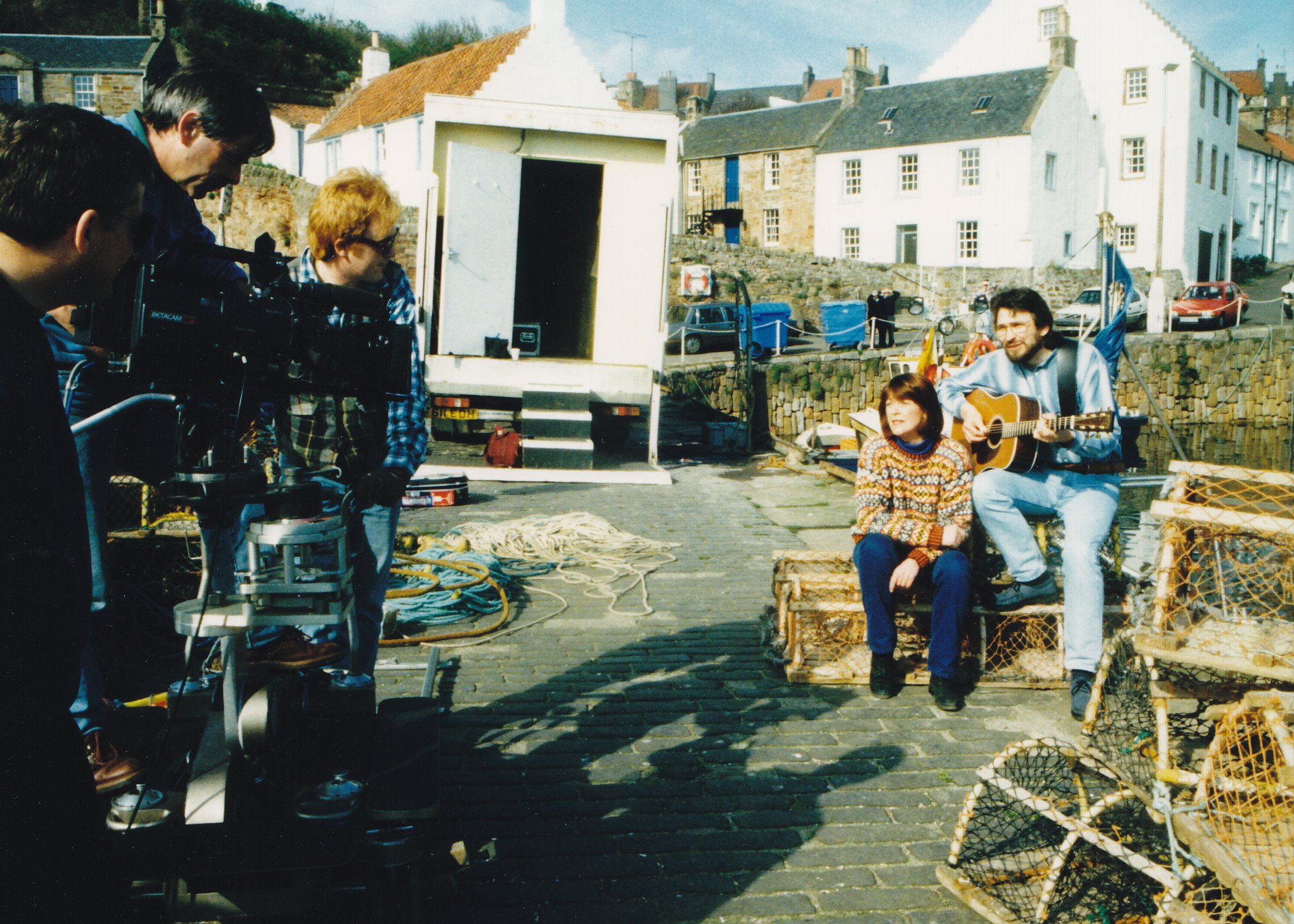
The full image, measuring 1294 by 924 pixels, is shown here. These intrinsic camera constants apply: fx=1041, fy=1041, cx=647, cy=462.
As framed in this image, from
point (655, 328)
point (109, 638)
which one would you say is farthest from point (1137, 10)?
point (109, 638)

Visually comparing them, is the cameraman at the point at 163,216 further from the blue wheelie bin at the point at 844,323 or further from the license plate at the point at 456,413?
the blue wheelie bin at the point at 844,323

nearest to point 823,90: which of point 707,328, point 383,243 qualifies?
point 707,328

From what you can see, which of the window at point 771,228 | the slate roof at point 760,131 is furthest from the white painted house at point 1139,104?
the window at point 771,228

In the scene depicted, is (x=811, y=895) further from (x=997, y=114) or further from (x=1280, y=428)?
(x=997, y=114)

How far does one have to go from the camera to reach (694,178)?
→ 52469mm

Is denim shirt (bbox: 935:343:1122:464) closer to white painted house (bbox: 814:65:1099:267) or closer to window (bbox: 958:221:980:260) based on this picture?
white painted house (bbox: 814:65:1099:267)

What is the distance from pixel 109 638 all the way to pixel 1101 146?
46.2m

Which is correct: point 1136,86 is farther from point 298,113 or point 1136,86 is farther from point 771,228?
point 298,113

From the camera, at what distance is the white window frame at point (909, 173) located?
140 ft

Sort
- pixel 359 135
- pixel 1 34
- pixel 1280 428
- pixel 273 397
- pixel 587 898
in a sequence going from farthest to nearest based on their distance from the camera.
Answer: pixel 1 34 < pixel 359 135 < pixel 1280 428 < pixel 587 898 < pixel 273 397

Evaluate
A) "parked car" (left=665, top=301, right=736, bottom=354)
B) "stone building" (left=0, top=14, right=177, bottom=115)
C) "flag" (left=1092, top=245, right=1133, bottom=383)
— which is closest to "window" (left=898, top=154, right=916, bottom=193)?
"parked car" (left=665, top=301, right=736, bottom=354)

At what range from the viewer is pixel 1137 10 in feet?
136

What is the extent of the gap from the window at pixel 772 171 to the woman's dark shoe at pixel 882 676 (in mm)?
45874

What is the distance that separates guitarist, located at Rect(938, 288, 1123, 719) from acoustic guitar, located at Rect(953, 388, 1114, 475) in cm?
3
